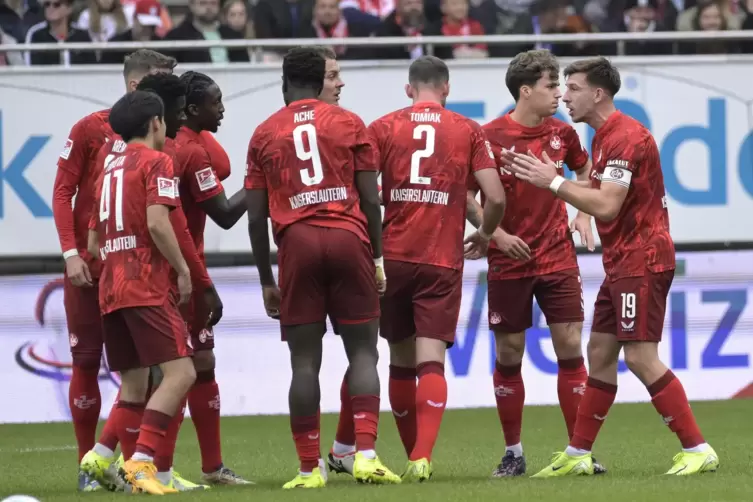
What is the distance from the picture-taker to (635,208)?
7.67m

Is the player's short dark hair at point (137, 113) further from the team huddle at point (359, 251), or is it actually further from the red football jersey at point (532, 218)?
the red football jersey at point (532, 218)

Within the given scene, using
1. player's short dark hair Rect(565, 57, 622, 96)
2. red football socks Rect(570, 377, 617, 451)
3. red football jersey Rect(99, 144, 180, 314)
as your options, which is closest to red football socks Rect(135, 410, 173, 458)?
red football jersey Rect(99, 144, 180, 314)

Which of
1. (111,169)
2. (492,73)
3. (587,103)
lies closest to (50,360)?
(492,73)

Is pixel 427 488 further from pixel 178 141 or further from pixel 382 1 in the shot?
pixel 382 1

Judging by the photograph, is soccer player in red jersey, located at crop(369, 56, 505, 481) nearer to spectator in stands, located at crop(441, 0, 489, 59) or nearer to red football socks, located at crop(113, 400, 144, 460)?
red football socks, located at crop(113, 400, 144, 460)

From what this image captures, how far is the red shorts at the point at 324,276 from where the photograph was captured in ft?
23.7

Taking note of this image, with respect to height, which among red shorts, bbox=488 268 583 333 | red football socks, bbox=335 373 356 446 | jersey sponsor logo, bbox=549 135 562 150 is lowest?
red football socks, bbox=335 373 356 446

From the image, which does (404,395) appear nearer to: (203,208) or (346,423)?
(346,423)

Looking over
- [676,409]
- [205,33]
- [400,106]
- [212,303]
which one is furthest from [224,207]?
[205,33]

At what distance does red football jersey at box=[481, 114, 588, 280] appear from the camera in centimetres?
832

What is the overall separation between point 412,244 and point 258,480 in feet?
5.45

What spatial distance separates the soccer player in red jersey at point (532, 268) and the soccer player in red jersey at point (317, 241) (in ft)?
3.90

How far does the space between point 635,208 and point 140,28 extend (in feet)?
23.5

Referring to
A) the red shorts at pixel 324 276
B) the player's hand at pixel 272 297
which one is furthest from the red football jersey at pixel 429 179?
the player's hand at pixel 272 297
